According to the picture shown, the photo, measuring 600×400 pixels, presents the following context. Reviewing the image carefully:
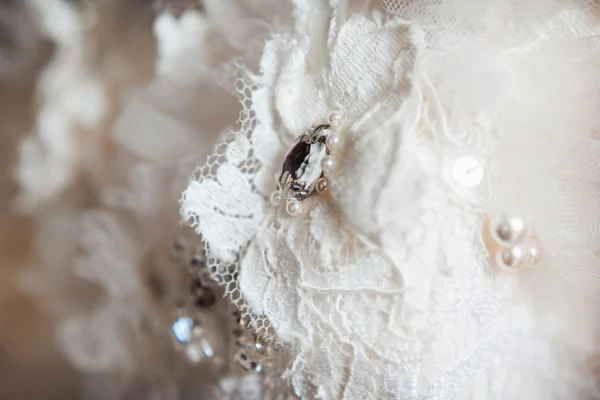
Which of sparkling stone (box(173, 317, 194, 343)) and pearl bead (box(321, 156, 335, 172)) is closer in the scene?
pearl bead (box(321, 156, 335, 172))

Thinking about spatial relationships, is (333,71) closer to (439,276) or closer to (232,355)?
(439,276)

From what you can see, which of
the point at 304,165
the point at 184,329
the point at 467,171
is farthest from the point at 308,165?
the point at 184,329

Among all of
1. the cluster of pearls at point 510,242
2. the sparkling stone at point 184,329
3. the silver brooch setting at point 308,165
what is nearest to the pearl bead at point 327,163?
the silver brooch setting at point 308,165

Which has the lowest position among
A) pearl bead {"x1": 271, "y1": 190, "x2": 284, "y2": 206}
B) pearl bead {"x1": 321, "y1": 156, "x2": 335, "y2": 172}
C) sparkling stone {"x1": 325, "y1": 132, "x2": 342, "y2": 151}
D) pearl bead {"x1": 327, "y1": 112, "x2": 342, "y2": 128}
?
pearl bead {"x1": 271, "y1": 190, "x2": 284, "y2": 206}

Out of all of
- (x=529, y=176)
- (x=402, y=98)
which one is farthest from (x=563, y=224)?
(x=402, y=98)

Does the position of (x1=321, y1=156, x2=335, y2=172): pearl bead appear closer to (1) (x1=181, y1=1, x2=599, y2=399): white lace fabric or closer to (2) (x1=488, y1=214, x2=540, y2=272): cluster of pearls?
(1) (x1=181, y1=1, x2=599, y2=399): white lace fabric

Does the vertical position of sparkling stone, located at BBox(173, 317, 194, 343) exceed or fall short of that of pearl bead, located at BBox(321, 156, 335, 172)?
it falls short

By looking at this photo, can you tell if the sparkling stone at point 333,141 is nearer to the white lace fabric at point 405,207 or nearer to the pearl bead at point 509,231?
the white lace fabric at point 405,207

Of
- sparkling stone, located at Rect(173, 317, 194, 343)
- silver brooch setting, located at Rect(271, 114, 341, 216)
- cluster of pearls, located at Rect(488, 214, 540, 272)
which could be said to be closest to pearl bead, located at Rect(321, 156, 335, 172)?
silver brooch setting, located at Rect(271, 114, 341, 216)
